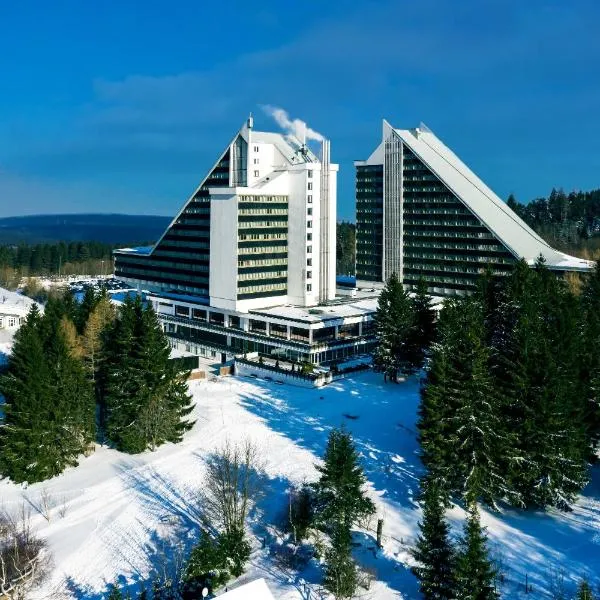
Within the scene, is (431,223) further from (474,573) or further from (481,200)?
(474,573)

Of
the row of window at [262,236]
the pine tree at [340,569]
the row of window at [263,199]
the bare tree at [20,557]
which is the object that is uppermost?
the row of window at [263,199]

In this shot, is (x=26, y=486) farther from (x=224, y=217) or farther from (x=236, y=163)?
(x=236, y=163)

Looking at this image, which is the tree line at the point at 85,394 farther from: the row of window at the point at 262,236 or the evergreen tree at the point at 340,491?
the row of window at the point at 262,236

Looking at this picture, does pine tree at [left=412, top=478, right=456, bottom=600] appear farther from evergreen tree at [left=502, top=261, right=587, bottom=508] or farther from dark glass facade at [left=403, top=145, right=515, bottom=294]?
dark glass facade at [left=403, top=145, right=515, bottom=294]

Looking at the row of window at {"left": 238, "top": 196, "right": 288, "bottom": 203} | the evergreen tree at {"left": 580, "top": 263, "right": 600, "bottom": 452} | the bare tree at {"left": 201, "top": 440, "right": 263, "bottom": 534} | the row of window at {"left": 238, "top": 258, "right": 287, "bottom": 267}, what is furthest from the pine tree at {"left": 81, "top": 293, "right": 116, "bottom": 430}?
the evergreen tree at {"left": 580, "top": 263, "right": 600, "bottom": 452}

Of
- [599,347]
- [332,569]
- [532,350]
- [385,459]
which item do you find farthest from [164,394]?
[599,347]

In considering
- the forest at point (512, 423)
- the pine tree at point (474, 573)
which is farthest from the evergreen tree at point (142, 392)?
the pine tree at point (474, 573)
